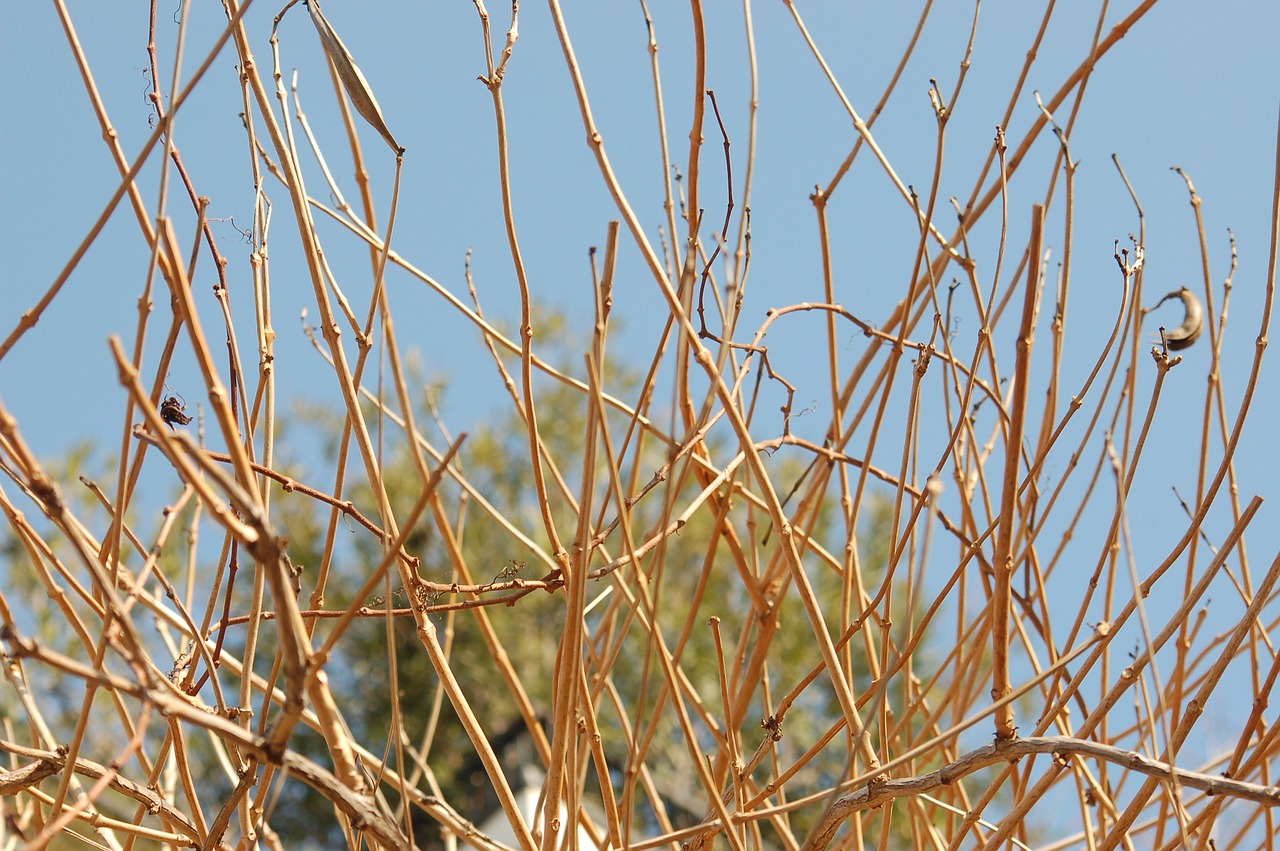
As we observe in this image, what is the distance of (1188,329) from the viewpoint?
1.88ft

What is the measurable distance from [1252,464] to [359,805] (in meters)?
0.74

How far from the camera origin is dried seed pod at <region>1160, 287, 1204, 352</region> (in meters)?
0.57

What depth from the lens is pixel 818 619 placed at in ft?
1.70

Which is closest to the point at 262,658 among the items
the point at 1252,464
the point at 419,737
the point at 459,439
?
the point at 419,737

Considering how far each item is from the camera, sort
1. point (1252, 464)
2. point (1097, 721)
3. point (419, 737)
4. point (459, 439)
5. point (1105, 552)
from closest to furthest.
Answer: point (459, 439), point (1097, 721), point (1105, 552), point (1252, 464), point (419, 737)

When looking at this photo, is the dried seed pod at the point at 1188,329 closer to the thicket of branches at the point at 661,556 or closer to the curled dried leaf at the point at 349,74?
the thicket of branches at the point at 661,556

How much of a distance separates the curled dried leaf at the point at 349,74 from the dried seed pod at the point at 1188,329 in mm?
384

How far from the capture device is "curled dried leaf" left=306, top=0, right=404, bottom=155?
0.52 metres

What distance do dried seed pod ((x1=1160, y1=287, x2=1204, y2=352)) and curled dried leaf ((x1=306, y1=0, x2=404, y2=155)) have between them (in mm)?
384

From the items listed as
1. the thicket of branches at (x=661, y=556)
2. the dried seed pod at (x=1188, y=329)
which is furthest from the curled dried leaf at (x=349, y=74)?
the dried seed pod at (x=1188, y=329)

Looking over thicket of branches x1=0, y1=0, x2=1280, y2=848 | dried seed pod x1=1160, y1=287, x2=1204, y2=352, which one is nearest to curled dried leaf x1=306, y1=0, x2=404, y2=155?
thicket of branches x1=0, y1=0, x2=1280, y2=848

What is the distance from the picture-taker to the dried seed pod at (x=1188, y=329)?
1.87 feet

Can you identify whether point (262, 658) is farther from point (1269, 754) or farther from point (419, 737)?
point (1269, 754)

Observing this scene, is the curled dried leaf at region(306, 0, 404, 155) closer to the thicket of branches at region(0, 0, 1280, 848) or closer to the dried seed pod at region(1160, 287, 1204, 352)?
the thicket of branches at region(0, 0, 1280, 848)
